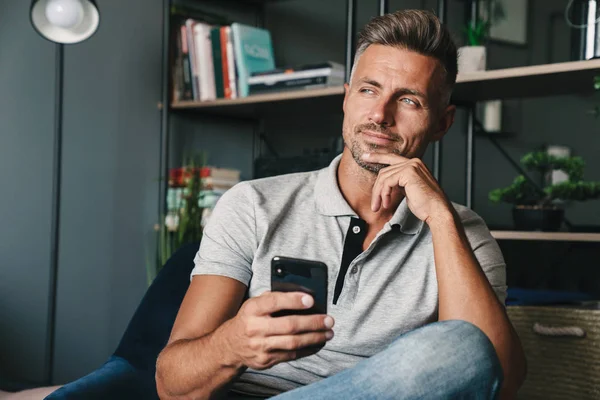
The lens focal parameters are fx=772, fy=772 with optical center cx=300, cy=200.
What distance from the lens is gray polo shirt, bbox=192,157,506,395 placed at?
4.89 ft

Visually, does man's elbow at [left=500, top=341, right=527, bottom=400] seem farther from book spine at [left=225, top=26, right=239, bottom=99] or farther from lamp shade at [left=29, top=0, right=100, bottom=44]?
book spine at [left=225, top=26, right=239, bottom=99]

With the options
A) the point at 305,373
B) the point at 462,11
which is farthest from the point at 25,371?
the point at 462,11

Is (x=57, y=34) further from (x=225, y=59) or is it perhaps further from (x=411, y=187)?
(x=411, y=187)

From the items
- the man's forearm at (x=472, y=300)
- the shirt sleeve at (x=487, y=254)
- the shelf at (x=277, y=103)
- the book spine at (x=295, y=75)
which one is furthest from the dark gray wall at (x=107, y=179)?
the man's forearm at (x=472, y=300)

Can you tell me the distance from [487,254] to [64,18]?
143cm

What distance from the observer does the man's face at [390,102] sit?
1.62 m

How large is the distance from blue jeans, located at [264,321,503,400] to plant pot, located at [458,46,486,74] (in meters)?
1.49

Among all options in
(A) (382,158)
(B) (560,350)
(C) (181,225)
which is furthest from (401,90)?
(C) (181,225)

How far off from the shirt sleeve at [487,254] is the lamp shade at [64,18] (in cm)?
132

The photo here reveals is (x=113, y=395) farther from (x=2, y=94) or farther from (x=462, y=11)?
(x=462, y=11)

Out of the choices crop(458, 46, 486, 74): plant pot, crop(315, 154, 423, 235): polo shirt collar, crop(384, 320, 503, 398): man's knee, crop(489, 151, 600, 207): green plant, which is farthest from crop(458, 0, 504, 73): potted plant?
crop(384, 320, 503, 398): man's knee

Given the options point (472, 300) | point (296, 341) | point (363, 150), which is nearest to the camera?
point (296, 341)

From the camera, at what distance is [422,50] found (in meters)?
1.66

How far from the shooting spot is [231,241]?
151 cm
